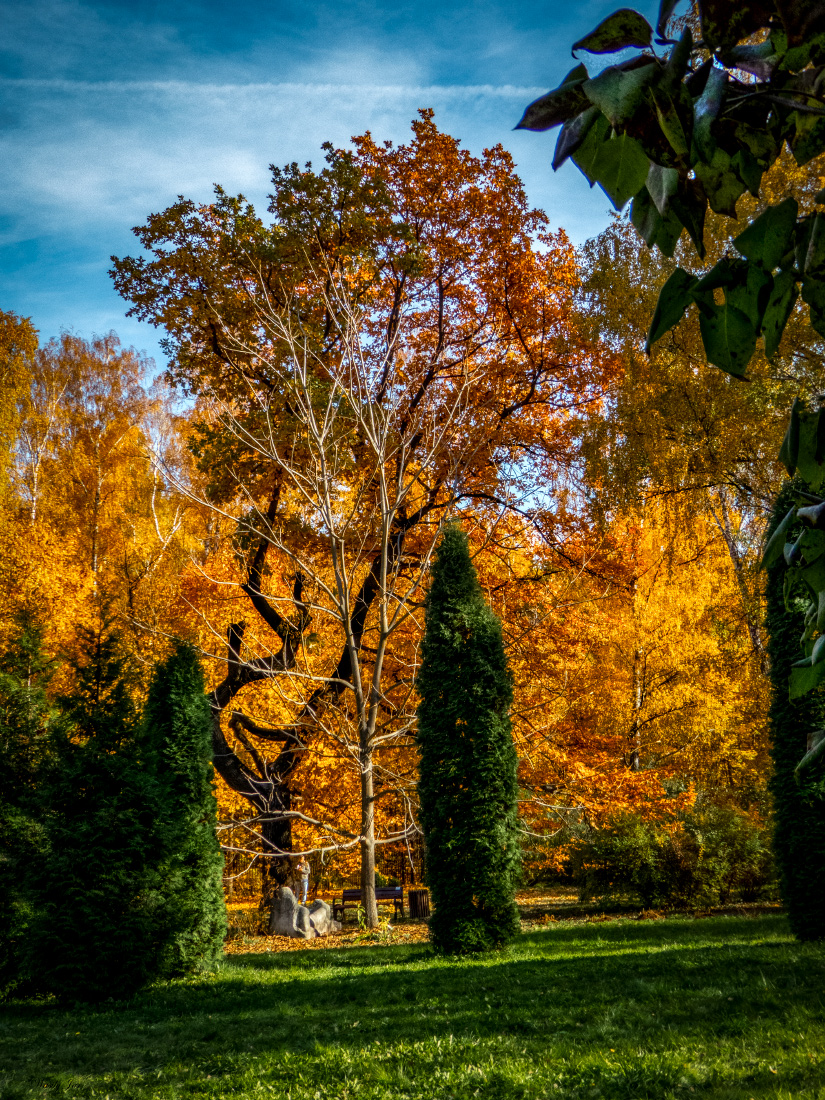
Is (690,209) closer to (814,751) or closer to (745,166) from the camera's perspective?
(745,166)

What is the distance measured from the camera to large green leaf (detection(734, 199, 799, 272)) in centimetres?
60

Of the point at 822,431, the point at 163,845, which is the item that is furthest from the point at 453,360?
the point at 822,431

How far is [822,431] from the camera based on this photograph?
2.41 ft

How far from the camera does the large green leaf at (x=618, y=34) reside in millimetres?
575

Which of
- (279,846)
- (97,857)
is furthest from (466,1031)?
(279,846)

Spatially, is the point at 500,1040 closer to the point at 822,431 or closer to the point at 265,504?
the point at 822,431

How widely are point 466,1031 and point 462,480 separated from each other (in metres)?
8.35

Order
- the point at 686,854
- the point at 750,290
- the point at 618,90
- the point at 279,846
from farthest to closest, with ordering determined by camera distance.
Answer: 1. the point at 279,846
2. the point at 686,854
3. the point at 750,290
4. the point at 618,90

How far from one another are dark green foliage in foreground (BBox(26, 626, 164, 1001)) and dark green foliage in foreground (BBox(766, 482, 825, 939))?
6.16 metres

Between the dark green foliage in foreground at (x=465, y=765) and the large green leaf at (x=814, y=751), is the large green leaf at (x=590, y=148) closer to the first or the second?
the large green leaf at (x=814, y=751)

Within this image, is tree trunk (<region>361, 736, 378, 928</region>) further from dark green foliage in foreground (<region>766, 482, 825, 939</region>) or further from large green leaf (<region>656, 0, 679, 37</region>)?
large green leaf (<region>656, 0, 679, 37</region>)

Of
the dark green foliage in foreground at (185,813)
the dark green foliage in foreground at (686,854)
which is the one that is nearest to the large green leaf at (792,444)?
the dark green foliage in foreground at (185,813)

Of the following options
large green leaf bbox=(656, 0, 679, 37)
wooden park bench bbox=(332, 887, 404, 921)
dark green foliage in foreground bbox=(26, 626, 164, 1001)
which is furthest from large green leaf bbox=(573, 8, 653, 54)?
wooden park bench bbox=(332, 887, 404, 921)

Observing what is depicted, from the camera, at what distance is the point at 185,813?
27.0 feet
